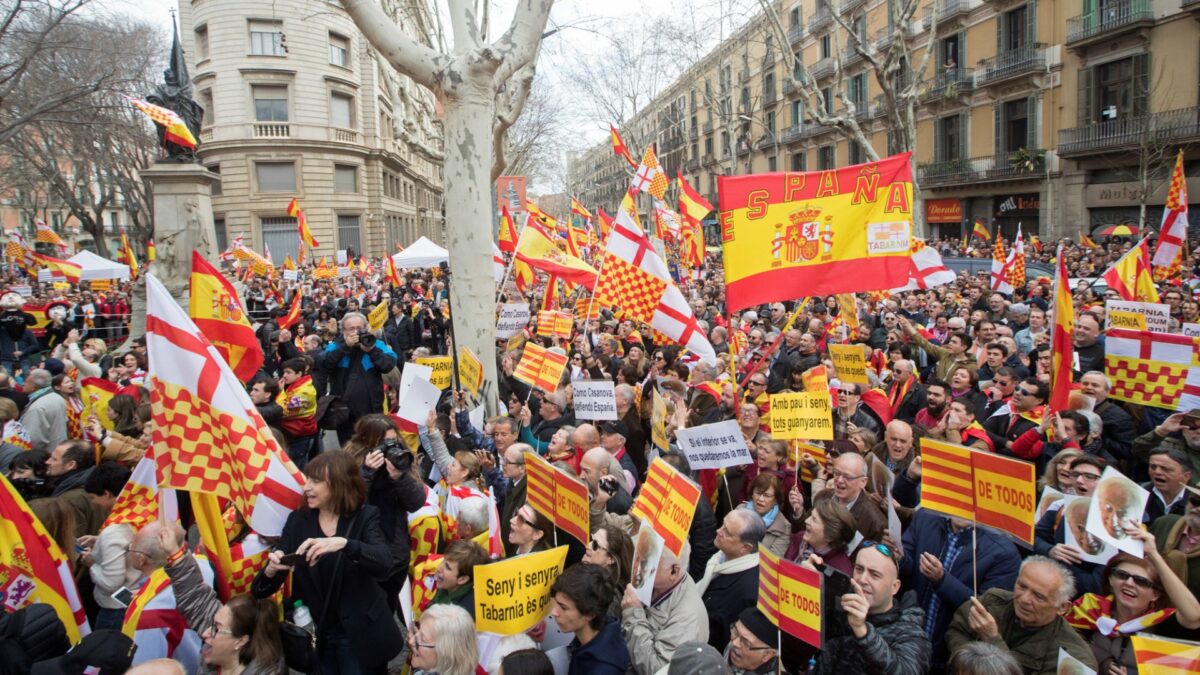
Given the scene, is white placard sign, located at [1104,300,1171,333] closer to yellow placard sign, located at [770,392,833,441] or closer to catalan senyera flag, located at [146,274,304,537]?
yellow placard sign, located at [770,392,833,441]

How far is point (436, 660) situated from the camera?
9.69ft

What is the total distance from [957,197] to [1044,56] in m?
7.21

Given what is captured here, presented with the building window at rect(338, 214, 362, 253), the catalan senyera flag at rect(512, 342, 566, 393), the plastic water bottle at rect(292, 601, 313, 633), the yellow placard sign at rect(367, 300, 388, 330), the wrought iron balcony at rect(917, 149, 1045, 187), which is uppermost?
the wrought iron balcony at rect(917, 149, 1045, 187)

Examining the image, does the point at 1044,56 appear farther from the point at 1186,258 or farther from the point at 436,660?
the point at 436,660

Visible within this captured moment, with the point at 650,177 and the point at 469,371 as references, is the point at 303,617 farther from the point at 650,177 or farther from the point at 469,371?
the point at 650,177

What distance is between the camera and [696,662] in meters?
2.65

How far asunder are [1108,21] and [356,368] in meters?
27.9

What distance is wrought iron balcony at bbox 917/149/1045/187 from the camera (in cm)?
2792

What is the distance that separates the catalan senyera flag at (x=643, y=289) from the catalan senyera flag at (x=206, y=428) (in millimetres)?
4070

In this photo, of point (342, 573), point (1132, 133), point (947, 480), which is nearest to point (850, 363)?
point (947, 480)

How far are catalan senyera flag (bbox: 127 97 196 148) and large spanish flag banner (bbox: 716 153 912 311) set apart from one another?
9.63 m

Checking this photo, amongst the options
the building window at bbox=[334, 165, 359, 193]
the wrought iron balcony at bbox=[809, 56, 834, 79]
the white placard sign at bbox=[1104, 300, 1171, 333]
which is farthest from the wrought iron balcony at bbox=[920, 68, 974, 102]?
the building window at bbox=[334, 165, 359, 193]

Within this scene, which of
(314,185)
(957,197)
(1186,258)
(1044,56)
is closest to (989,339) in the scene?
(1186,258)

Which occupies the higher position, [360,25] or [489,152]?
[360,25]
